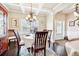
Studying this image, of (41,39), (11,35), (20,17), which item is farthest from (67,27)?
(11,35)

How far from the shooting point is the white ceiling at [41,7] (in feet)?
6.25

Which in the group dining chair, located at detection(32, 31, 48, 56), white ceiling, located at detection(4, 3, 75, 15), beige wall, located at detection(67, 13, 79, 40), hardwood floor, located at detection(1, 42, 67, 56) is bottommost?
hardwood floor, located at detection(1, 42, 67, 56)

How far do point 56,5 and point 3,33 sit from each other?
3.53 feet

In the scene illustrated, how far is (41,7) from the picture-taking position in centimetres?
197

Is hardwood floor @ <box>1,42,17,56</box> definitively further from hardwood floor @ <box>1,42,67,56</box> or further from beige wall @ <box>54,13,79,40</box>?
beige wall @ <box>54,13,79,40</box>

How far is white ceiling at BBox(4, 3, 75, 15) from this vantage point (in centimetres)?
190

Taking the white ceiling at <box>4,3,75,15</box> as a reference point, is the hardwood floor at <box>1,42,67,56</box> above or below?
below

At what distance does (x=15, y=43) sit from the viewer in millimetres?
1917

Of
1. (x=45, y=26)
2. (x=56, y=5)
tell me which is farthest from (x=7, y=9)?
(x=56, y=5)

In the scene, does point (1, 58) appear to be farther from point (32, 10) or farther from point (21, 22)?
point (32, 10)

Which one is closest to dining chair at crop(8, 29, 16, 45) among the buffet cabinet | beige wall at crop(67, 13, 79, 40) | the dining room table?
the buffet cabinet

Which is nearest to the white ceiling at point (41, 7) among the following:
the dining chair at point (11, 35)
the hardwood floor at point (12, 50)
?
the dining chair at point (11, 35)

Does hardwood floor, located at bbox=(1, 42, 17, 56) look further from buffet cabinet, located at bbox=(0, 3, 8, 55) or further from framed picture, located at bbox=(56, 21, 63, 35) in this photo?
framed picture, located at bbox=(56, 21, 63, 35)

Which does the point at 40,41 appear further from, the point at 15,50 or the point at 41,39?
the point at 15,50
